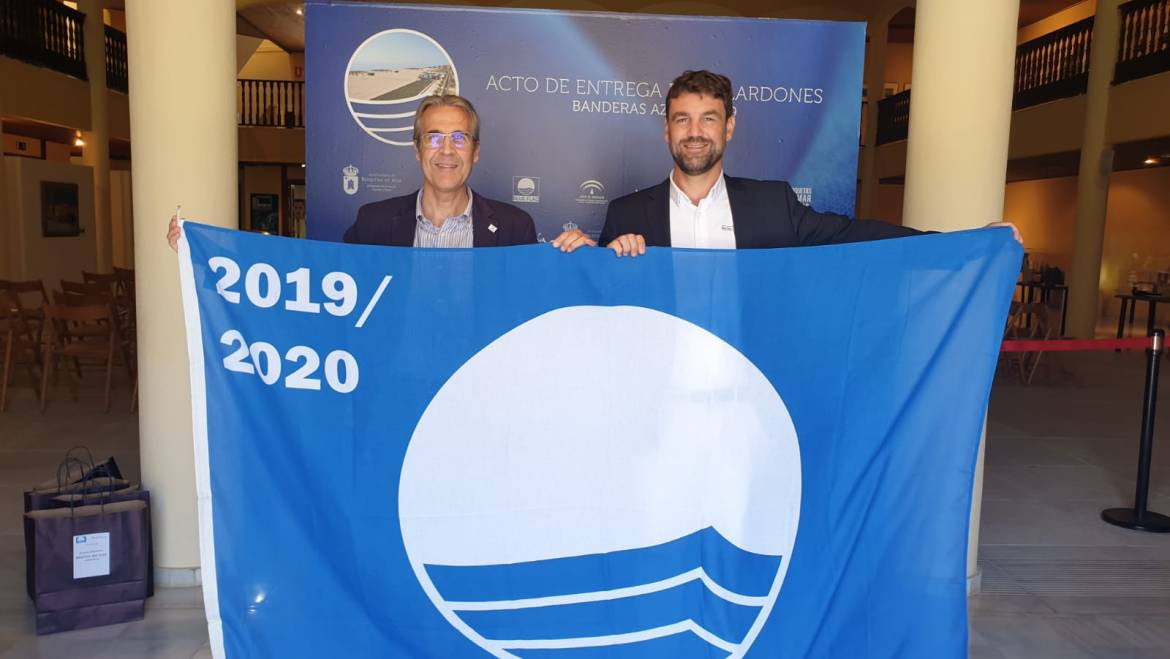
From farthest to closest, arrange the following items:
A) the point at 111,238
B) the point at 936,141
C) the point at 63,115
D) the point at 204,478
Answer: the point at 111,238
the point at 63,115
the point at 936,141
the point at 204,478

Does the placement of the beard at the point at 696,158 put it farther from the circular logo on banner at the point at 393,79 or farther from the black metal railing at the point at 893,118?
the black metal railing at the point at 893,118

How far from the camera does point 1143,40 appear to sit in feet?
35.8

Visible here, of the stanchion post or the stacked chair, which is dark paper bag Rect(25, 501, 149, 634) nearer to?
the stacked chair

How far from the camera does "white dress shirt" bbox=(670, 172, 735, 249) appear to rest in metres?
2.76

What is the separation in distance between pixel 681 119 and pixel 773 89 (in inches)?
53.5

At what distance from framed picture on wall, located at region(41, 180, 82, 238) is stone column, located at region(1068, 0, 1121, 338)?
1370 centimetres

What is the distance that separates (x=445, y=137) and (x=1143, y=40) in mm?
11432

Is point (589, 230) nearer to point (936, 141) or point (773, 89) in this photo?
point (773, 89)

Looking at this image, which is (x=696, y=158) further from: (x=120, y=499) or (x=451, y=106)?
(x=120, y=499)

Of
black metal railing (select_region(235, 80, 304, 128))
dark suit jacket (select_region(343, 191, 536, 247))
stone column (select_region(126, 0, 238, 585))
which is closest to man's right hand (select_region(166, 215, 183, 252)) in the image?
dark suit jacket (select_region(343, 191, 536, 247))

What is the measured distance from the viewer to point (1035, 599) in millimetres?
3518

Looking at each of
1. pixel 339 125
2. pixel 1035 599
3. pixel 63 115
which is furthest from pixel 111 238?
pixel 1035 599

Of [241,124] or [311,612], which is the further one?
[241,124]

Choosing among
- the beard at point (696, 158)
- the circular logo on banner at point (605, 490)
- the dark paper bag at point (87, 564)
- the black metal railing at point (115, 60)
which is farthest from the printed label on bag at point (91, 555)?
the black metal railing at point (115, 60)
